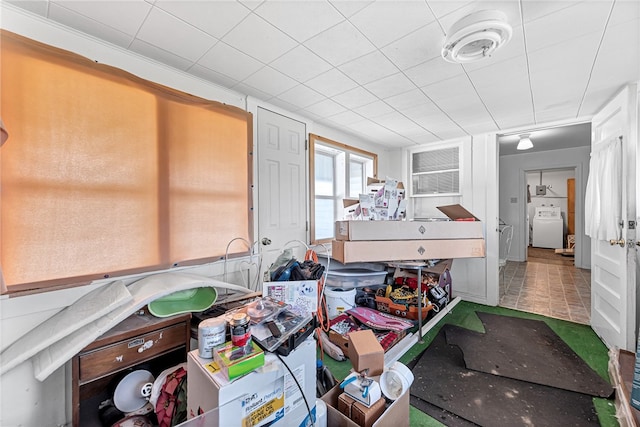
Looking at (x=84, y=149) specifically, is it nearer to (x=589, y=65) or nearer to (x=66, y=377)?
(x=66, y=377)

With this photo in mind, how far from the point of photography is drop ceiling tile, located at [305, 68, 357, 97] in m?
1.98

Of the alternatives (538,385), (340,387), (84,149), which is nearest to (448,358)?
(538,385)

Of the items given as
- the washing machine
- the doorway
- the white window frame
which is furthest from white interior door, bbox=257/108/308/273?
the washing machine

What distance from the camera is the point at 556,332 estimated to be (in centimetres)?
261

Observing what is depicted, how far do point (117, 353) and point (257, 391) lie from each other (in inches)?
37.4

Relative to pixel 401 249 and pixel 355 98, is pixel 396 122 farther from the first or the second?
pixel 401 249

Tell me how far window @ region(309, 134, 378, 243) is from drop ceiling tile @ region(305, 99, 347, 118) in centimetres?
32

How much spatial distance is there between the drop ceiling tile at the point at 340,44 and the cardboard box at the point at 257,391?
1.64 m

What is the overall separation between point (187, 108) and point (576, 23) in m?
2.48

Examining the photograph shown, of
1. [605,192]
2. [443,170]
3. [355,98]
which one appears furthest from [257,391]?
[443,170]

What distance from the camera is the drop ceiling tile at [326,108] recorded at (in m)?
2.52

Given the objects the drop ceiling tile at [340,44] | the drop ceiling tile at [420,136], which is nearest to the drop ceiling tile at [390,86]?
the drop ceiling tile at [340,44]

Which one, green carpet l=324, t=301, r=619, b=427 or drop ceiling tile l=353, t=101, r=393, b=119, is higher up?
drop ceiling tile l=353, t=101, r=393, b=119

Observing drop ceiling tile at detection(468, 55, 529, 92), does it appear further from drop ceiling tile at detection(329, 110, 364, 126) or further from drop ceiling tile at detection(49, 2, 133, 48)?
drop ceiling tile at detection(49, 2, 133, 48)
